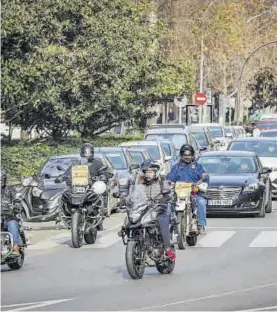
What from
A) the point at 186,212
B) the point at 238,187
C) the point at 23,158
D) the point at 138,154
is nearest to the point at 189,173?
the point at 186,212

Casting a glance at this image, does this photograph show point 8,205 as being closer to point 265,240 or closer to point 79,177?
point 79,177

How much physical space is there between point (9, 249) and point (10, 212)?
0.67 metres

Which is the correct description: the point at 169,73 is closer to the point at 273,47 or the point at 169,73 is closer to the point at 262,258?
the point at 262,258

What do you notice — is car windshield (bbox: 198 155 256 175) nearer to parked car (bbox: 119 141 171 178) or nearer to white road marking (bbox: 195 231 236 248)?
white road marking (bbox: 195 231 236 248)

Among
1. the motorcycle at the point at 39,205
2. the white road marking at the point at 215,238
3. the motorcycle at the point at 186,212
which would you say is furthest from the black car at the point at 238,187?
the motorcycle at the point at 186,212

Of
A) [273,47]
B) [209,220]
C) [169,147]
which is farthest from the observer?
[273,47]

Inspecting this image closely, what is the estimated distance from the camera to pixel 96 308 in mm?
11609

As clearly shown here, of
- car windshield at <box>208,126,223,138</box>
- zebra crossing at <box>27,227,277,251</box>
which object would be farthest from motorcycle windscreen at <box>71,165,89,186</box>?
car windshield at <box>208,126,223,138</box>

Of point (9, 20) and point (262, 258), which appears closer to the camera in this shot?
point (262, 258)

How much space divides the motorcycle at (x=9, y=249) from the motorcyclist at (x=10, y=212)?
7cm

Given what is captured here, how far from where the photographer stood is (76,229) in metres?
18.1

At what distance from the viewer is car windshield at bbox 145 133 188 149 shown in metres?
37.6

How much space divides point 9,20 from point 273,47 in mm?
52283

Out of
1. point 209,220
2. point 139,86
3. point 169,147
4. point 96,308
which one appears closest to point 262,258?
point 96,308
